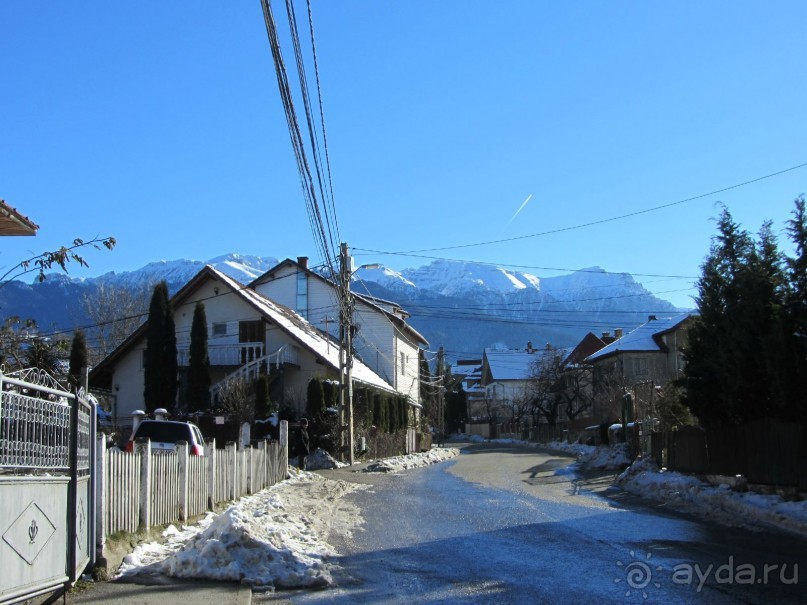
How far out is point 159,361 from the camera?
123 ft

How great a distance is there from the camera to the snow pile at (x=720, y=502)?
555 inches

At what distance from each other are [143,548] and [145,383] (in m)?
28.9

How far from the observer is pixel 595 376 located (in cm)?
7138

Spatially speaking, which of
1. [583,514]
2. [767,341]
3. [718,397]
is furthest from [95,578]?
[718,397]

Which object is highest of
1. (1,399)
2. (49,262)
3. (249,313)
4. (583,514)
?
(249,313)

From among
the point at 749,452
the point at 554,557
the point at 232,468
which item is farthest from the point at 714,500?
the point at 232,468

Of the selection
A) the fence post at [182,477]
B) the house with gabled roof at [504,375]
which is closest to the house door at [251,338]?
the fence post at [182,477]

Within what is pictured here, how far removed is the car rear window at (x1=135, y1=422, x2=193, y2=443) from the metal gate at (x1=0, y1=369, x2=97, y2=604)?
12.5m

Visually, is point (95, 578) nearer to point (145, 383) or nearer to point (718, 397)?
point (718, 397)

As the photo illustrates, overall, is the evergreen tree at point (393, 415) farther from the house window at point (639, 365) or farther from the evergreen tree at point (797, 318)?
the evergreen tree at point (797, 318)

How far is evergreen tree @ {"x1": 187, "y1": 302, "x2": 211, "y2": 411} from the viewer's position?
37.2 meters

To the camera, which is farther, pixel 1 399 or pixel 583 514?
pixel 583 514

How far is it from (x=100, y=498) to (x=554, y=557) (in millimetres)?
5633

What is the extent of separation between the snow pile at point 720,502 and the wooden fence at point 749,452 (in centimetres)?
51
